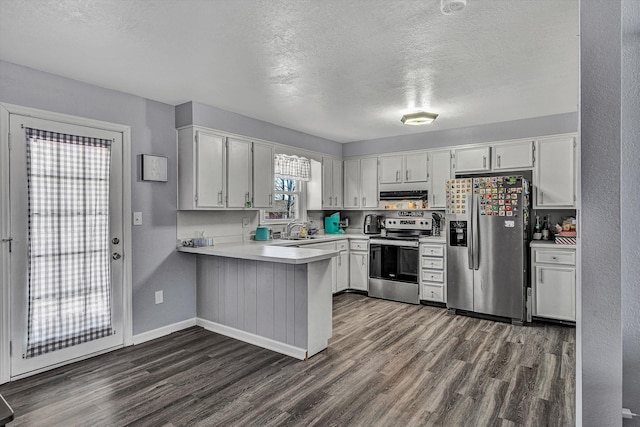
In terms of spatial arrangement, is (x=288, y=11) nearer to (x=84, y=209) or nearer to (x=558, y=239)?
(x=84, y=209)

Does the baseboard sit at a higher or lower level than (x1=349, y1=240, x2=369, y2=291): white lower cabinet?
lower

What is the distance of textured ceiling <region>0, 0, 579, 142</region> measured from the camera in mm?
2076

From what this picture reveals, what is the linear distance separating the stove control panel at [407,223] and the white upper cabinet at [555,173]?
1414 millimetres

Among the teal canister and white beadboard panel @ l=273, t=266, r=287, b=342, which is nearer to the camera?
white beadboard panel @ l=273, t=266, r=287, b=342

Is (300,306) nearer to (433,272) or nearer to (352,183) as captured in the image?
(433,272)

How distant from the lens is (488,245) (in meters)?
4.30

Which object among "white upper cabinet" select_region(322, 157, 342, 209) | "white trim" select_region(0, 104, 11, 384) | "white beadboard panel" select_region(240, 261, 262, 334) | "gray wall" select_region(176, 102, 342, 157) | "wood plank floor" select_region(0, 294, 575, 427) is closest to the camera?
"wood plank floor" select_region(0, 294, 575, 427)

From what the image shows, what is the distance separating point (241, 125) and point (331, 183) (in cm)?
195

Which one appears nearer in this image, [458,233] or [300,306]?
[300,306]

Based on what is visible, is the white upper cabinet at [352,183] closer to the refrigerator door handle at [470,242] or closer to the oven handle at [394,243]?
the oven handle at [394,243]

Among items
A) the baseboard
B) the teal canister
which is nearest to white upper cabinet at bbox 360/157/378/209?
the teal canister

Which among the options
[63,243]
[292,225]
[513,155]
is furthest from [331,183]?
[63,243]

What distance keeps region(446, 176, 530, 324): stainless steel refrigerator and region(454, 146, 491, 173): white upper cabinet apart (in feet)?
1.78

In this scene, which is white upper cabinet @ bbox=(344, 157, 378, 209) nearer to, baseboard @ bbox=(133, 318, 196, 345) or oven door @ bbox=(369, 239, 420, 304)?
oven door @ bbox=(369, 239, 420, 304)
